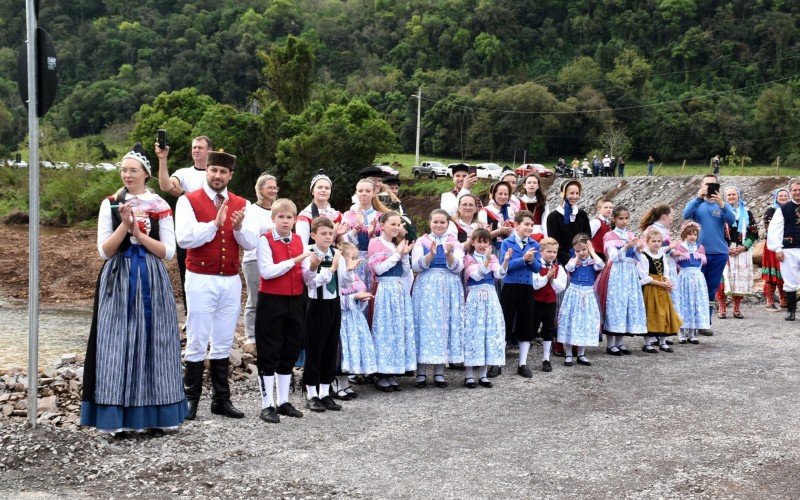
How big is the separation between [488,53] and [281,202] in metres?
102

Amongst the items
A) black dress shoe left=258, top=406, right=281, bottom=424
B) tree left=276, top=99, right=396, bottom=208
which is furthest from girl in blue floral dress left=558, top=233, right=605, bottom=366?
tree left=276, top=99, right=396, bottom=208

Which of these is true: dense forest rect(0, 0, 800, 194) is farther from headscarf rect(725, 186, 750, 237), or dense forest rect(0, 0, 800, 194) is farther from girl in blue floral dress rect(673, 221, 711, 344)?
girl in blue floral dress rect(673, 221, 711, 344)

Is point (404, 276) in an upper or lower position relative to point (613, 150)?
lower

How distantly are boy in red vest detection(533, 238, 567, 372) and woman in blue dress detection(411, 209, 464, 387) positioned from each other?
3.66 ft

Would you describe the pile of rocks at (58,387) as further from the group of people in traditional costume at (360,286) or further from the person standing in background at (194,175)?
the person standing in background at (194,175)

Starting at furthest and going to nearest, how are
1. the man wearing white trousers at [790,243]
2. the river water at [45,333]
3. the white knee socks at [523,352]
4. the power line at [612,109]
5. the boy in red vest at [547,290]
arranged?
the power line at [612,109], the man wearing white trousers at [790,243], the river water at [45,333], the boy in red vest at [547,290], the white knee socks at [523,352]

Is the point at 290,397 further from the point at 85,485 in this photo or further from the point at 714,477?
the point at 714,477

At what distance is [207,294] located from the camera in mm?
5879

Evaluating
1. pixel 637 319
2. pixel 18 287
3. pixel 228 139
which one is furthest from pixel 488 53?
pixel 637 319

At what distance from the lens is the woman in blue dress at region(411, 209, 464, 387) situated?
7.44 meters

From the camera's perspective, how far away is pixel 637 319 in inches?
354

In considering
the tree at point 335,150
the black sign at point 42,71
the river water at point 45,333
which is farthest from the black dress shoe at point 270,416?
the tree at point 335,150

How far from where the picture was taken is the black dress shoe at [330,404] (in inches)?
258

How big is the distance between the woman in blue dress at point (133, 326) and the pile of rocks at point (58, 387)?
22.6 inches
